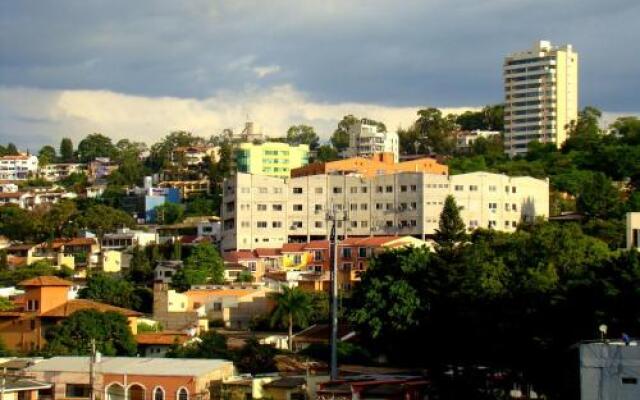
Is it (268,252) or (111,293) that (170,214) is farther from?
(111,293)

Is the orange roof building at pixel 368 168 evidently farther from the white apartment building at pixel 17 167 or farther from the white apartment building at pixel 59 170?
the white apartment building at pixel 17 167

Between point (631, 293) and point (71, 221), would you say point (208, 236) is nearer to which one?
point (71, 221)

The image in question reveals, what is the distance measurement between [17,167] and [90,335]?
330ft

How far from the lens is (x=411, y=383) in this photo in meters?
38.9

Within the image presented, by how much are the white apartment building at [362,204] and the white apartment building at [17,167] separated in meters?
66.4

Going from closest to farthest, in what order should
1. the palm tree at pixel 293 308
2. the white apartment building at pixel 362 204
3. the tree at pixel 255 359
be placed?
the tree at pixel 255 359
the palm tree at pixel 293 308
the white apartment building at pixel 362 204

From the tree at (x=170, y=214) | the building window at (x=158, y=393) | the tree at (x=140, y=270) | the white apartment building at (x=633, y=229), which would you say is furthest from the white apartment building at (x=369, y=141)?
the building window at (x=158, y=393)

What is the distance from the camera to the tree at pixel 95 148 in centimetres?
15188

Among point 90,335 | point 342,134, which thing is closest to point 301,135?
point 342,134

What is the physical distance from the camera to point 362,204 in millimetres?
81625

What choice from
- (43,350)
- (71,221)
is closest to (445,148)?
(71,221)

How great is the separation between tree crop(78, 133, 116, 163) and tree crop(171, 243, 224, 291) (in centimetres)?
8285

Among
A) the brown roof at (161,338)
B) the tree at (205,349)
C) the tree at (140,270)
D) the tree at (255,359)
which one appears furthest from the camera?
the tree at (140,270)

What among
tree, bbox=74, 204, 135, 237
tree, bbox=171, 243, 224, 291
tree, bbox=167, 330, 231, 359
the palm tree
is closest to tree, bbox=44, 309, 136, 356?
tree, bbox=167, 330, 231, 359
